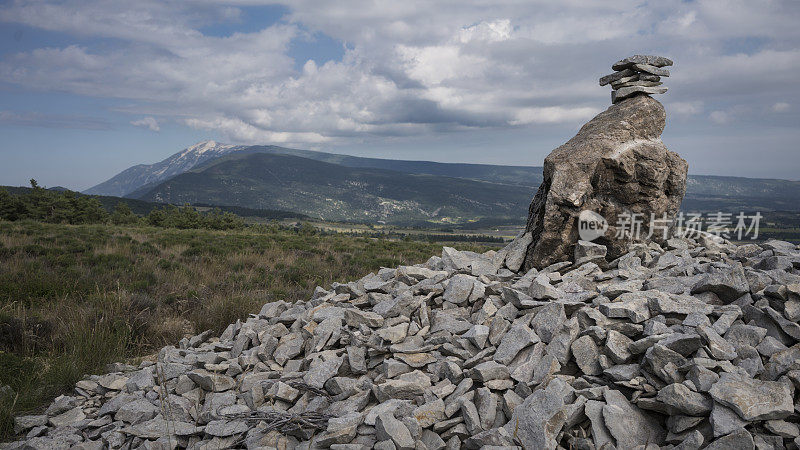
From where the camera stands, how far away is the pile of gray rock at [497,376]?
421cm

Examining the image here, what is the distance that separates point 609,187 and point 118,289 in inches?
471

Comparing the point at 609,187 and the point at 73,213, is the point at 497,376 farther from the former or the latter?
the point at 73,213

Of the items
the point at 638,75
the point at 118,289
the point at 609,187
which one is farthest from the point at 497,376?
the point at 638,75

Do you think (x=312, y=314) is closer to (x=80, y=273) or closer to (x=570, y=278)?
(x=570, y=278)

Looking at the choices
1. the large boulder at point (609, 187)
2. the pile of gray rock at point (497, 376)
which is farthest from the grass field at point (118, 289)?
the large boulder at point (609, 187)

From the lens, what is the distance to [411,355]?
576cm

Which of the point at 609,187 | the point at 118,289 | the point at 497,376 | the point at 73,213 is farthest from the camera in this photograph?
the point at 73,213

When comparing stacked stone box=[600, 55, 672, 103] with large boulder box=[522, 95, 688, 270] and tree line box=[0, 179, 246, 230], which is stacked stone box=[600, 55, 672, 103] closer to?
large boulder box=[522, 95, 688, 270]

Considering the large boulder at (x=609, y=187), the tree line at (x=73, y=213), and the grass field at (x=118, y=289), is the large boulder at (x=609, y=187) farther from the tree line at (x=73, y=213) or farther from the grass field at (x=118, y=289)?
the tree line at (x=73, y=213)

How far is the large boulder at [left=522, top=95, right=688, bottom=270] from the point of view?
9117 millimetres

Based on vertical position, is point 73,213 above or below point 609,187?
Result: below

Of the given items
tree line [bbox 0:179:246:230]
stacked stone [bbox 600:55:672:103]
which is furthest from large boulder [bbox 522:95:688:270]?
tree line [bbox 0:179:246:230]

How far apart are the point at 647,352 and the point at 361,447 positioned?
10.9 feet

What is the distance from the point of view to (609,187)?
31.1ft
